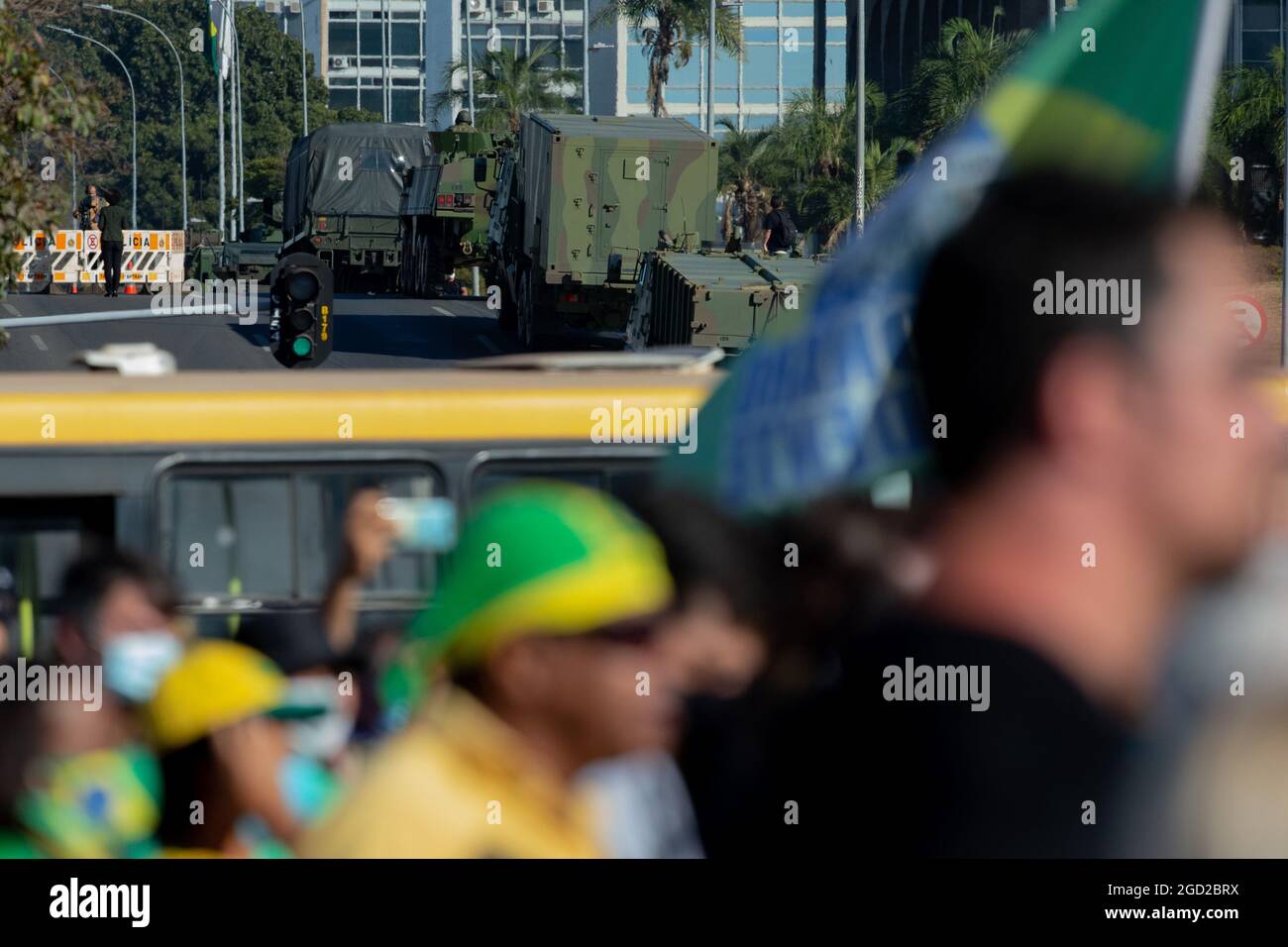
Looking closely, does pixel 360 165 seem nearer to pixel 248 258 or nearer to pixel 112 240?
pixel 248 258

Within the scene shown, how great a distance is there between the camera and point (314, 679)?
12.8 ft

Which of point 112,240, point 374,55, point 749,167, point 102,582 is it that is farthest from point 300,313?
point 374,55

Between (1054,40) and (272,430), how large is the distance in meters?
2.46

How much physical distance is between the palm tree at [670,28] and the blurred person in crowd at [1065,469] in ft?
174

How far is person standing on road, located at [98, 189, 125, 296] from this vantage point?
122 feet

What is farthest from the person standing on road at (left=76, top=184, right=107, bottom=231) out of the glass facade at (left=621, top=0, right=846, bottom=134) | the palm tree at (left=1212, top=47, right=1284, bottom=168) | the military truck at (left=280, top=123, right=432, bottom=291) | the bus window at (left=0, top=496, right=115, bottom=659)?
the glass facade at (left=621, top=0, right=846, bottom=134)

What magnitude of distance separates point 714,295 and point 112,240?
888 inches

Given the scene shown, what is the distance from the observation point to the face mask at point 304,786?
10.3 ft

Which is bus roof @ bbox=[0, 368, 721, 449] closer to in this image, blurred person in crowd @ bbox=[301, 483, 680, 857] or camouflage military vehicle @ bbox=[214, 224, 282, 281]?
blurred person in crowd @ bbox=[301, 483, 680, 857]

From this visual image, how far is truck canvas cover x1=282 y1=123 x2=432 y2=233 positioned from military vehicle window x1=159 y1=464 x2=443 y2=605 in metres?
39.4

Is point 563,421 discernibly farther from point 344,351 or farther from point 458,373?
point 344,351

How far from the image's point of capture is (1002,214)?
211cm
